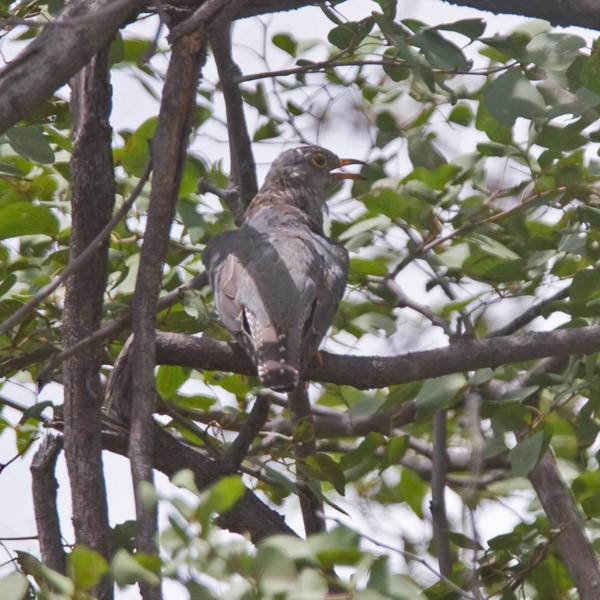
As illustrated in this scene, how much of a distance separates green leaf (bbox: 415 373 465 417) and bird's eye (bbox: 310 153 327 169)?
2.78 meters

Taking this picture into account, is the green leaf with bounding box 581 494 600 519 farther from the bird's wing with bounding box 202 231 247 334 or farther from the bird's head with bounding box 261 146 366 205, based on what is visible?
the bird's head with bounding box 261 146 366 205

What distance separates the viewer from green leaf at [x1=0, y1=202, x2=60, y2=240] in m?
4.24

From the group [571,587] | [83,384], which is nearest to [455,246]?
[571,587]

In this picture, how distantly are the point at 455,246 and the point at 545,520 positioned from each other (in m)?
1.27

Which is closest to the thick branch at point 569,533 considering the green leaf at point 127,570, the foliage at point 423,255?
the foliage at point 423,255

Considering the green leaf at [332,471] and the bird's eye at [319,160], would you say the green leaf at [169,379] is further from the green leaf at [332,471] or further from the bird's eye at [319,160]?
the bird's eye at [319,160]

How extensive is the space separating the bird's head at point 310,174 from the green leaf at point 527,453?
3.02m

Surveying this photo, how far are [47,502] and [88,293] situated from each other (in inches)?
30.6

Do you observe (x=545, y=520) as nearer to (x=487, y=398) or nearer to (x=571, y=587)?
(x=571, y=587)

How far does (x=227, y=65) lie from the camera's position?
5.04 meters

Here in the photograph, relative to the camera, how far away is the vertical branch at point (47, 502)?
386cm

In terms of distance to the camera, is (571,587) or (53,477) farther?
(571,587)

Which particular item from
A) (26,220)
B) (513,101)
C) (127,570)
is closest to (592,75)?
(513,101)

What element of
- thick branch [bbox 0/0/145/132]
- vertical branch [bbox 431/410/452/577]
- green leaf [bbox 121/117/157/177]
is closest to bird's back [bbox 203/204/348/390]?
green leaf [bbox 121/117/157/177]
